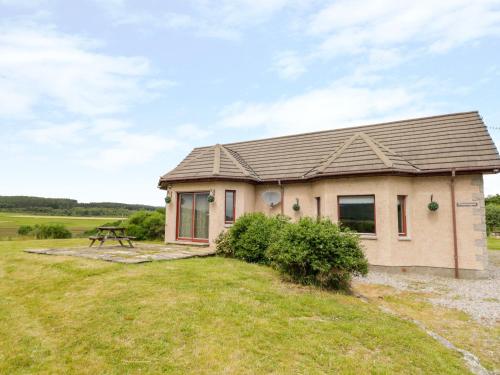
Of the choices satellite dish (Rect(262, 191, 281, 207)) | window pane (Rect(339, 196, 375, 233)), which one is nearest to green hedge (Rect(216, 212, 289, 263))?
window pane (Rect(339, 196, 375, 233))

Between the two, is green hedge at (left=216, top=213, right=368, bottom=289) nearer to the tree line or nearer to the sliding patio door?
the sliding patio door

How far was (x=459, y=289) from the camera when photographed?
8.64m

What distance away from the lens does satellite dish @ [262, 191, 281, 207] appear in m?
13.9

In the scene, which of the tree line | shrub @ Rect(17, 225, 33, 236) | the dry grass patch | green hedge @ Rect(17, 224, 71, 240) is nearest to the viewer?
the dry grass patch

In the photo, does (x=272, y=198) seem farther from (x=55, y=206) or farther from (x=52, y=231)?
(x=55, y=206)

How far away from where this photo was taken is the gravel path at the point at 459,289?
265 inches

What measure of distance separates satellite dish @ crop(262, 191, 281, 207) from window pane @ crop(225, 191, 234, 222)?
1.65m

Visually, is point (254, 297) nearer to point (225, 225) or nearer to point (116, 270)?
point (116, 270)

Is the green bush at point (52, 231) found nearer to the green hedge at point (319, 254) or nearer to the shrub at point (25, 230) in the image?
the shrub at point (25, 230)

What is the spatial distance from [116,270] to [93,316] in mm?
2736

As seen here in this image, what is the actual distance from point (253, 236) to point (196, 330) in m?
5.84

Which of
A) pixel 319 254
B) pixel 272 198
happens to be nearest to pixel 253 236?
pixel 319 254

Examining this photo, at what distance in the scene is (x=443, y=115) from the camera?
1294 cm

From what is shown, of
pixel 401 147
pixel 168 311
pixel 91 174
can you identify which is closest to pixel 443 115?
pixel 401 147
